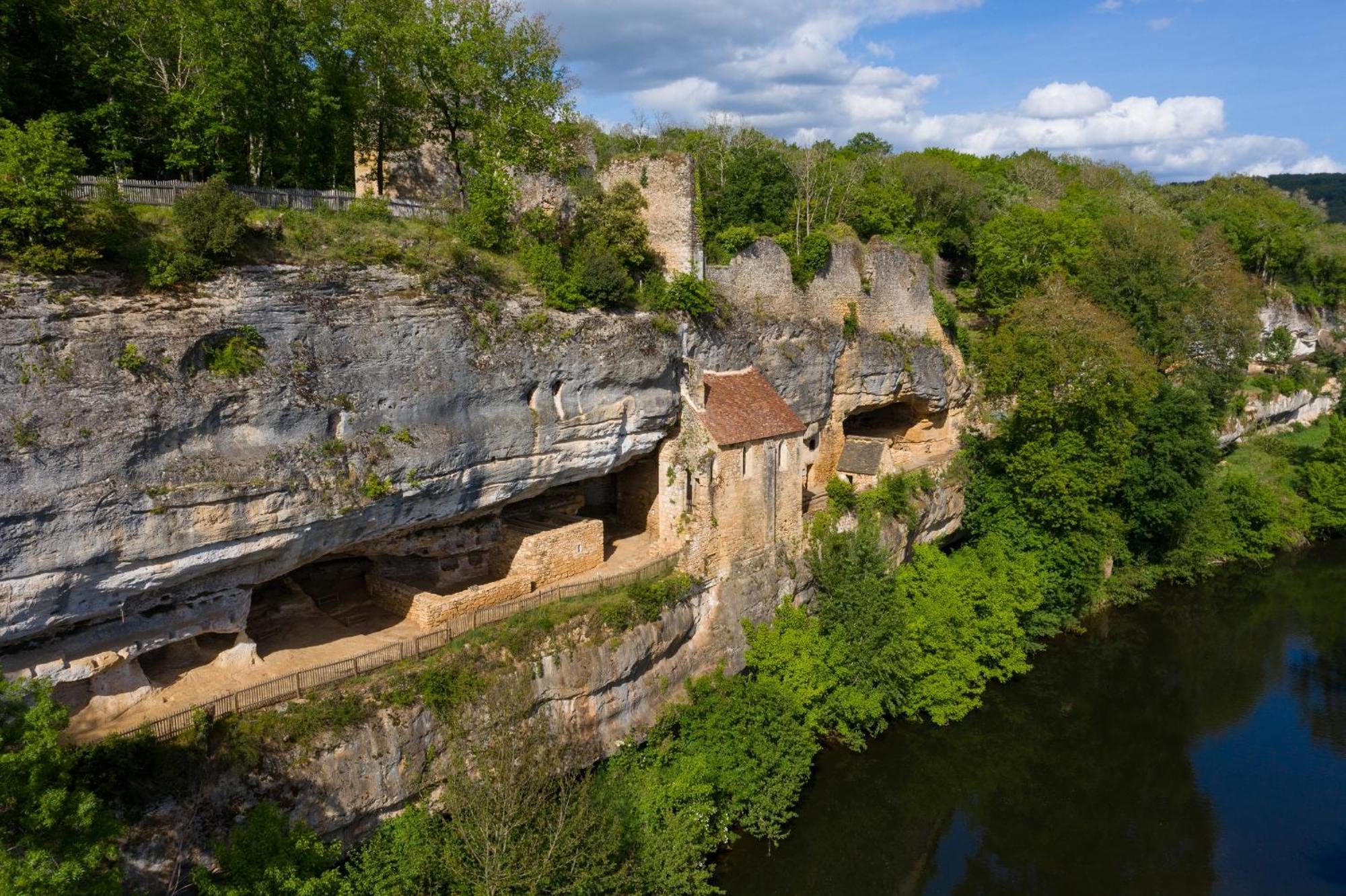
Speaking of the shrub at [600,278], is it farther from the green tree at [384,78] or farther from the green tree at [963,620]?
the green tree at [963,620]

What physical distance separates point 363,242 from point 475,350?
2.68 metres

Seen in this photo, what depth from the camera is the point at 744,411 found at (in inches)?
795

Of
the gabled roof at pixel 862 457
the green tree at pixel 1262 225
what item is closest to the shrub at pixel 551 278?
the gabled roof at pixel 862 457

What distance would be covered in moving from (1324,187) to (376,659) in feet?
607

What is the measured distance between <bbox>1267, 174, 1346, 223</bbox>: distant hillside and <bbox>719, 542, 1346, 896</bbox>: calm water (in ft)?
426

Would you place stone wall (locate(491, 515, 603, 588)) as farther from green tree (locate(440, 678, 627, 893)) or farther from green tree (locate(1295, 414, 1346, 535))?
green tree (locate(1295, 414, 1346, 535))

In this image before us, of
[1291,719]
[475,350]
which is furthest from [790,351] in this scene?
[1291,719]

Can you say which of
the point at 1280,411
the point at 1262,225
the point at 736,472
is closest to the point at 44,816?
the point at 736,472

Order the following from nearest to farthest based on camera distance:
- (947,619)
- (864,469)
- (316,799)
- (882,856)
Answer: (316,799), (882,856), (947,619), (864,469)

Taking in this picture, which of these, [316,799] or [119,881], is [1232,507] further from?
[119,881]

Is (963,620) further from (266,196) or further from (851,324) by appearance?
(266,196)

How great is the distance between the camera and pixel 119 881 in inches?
376

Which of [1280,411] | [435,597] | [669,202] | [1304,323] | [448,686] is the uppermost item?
[669,202]

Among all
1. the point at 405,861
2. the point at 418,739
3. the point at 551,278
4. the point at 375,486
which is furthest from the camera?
the point at 551,278
